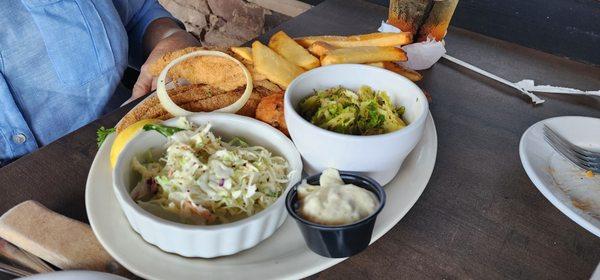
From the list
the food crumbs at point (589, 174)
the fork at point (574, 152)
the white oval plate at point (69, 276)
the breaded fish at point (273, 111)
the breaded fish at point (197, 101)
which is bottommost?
the food crumbs at point (589, 174)

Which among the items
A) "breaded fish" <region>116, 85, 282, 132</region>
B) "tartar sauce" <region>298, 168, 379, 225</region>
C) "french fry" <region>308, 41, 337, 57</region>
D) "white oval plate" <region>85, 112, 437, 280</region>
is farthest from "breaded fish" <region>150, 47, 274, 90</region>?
"tartar sauce" <region>298, 168, 379, 225</region>

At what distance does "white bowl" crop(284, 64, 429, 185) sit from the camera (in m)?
0.80

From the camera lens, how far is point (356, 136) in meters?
0.80

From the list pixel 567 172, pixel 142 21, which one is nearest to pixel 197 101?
pixel 142 21

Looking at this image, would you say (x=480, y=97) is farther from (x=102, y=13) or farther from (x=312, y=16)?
(x=102, y=13)

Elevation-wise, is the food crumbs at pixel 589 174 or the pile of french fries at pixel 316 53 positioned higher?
the pile of french fries at pixel 316 53

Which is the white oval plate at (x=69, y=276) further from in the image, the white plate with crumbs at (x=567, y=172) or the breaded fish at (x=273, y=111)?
the white plate with crumbs at (x=567, y=172)

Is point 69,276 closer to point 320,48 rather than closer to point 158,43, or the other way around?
point 320,48

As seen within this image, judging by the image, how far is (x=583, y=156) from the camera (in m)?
1.03

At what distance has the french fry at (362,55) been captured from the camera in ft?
3.53

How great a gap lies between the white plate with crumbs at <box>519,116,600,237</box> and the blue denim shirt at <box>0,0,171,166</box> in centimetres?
108

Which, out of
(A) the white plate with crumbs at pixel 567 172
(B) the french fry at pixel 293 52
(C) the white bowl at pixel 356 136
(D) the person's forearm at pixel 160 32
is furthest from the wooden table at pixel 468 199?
(D) the person's forearm at pixel 160 32

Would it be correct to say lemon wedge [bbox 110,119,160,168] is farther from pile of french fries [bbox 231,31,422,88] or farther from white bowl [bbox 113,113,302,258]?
pile of french fries [bbox 231,31,422,88]

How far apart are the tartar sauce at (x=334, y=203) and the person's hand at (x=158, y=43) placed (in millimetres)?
684
